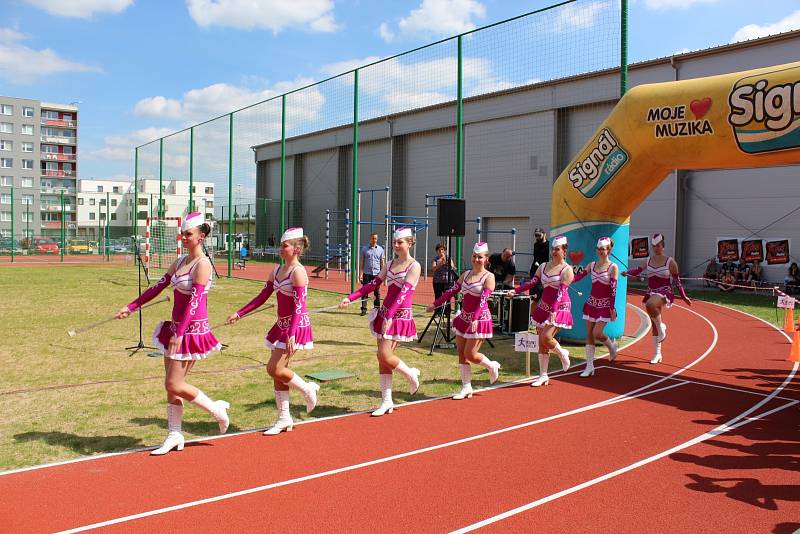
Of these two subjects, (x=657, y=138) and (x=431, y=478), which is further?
(x=657, y=138)

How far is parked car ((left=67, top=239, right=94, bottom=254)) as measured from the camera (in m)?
46.0

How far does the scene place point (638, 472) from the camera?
5332 millimetres

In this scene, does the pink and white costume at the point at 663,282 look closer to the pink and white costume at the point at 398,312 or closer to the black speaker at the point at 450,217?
the black speaker at the point at 450,217

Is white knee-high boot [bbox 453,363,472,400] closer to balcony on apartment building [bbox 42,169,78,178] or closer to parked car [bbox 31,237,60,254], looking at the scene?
parked car [bbox 31,237,60,254]

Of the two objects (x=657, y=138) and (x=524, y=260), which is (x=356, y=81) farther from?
(x=524, y=260)

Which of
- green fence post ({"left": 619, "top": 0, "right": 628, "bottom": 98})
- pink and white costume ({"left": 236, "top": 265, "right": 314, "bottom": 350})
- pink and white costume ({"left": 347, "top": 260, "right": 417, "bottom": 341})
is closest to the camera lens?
pink and white costume ({"left": 236, "top": 265, "right": 314, "bottom": 350})

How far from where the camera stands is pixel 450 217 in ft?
38.0

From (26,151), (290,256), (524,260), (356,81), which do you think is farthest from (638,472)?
(26,151)

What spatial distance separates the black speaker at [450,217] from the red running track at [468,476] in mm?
4426

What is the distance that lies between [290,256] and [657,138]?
623 centimetres

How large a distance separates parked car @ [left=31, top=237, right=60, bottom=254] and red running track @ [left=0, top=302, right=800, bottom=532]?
4583cm

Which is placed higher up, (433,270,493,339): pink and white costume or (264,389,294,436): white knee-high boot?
(433,270,493,339): pink and white costume

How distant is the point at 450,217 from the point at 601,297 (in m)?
3.25

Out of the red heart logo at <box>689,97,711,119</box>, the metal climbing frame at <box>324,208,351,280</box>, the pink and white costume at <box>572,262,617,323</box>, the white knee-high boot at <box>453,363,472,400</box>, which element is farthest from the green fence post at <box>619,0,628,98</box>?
the metal climbing frame at <box>324,208,351,280</box>
